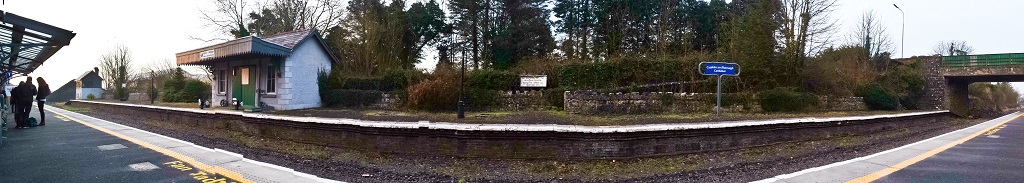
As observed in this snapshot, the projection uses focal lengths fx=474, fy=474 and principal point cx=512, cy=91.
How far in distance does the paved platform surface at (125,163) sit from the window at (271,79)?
6191mm

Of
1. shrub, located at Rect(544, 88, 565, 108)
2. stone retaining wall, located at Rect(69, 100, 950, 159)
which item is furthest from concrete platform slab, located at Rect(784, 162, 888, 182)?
shrub, located at Rect(544, 88, 565, 108)

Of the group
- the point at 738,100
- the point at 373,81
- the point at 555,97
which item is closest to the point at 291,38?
the point at 373,81

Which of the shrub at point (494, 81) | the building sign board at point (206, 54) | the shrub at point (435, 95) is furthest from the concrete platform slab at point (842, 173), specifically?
the building sign board at point (206, 54)

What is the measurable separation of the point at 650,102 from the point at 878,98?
40.3 feet

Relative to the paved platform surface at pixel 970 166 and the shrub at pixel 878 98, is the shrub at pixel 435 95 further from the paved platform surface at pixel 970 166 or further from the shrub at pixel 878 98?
the shrub at pixel 878 98

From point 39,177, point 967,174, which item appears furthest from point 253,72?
point 967,174

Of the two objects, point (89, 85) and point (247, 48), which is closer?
point (247, 48)

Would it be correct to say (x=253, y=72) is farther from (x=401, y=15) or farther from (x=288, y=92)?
(x=401, y=15)

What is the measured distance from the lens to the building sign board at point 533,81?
15.4 meters

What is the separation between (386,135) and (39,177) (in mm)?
4582

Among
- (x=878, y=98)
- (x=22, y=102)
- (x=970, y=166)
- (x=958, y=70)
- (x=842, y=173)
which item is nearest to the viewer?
(x=842, y=173)

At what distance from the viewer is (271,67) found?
48.9 ft

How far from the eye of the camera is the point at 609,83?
1504 cm

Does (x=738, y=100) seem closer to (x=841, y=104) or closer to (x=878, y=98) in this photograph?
(x=841, y=104)
